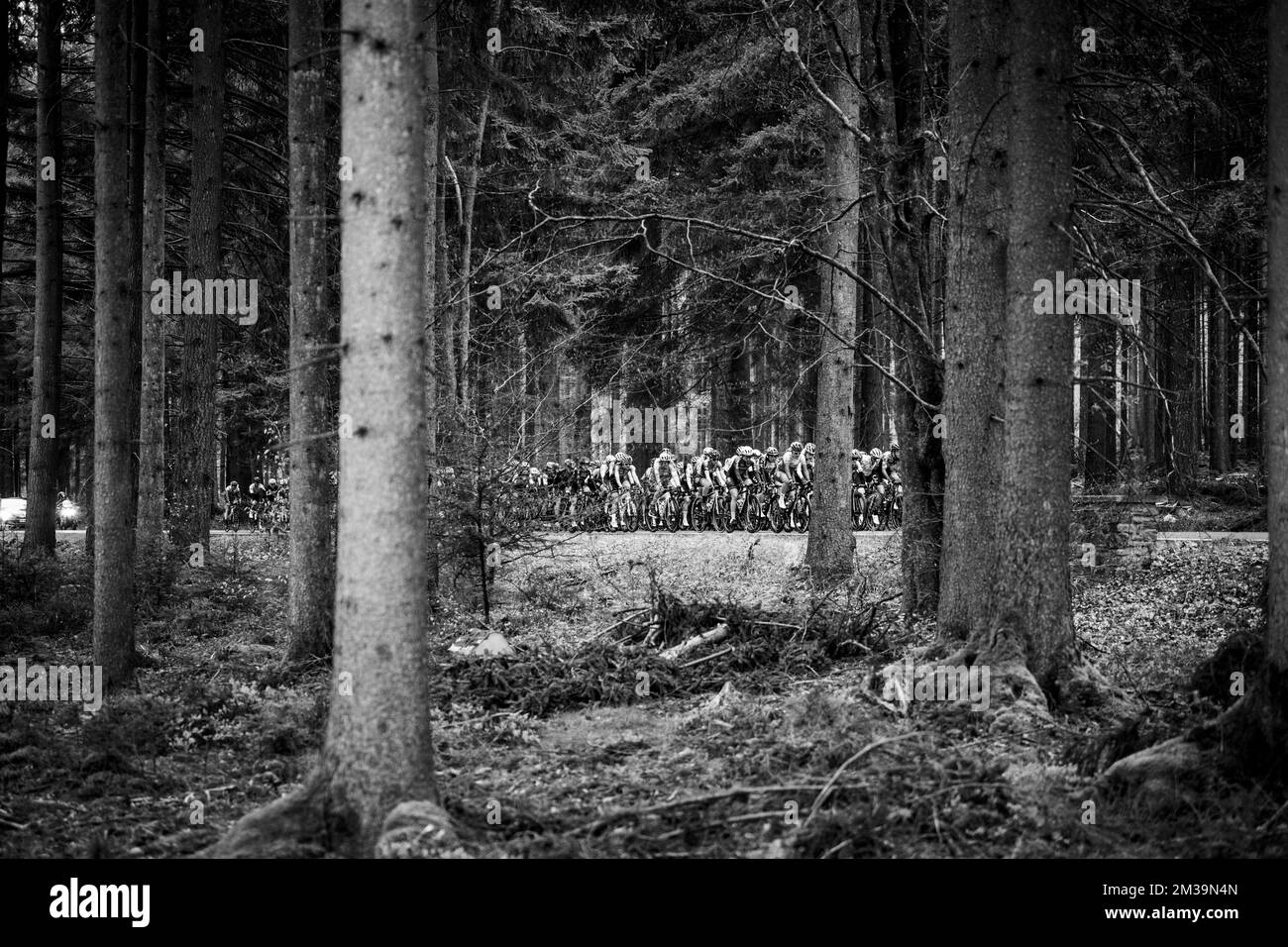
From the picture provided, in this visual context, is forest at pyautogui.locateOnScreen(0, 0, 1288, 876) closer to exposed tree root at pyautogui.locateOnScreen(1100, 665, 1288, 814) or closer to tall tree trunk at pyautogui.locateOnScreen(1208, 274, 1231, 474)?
exposed tree root at pyautogui.locateOnScreen(1100, 665, 1288, 814)

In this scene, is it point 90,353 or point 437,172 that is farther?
point 90,353

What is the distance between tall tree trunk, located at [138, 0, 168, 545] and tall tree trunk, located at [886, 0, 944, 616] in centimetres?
998

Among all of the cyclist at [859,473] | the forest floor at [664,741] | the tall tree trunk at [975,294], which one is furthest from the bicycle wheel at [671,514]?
the tall tree trunk at [975,294]

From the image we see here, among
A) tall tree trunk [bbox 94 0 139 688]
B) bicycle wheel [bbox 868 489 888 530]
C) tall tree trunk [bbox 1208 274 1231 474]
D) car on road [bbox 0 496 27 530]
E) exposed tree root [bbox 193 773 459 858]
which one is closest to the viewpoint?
exposed tree root [bbox 193 773 459 858]

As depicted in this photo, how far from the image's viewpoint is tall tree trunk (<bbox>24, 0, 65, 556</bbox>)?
16.2m

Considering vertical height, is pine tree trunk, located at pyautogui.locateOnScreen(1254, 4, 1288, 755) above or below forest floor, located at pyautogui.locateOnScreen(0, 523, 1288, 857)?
above

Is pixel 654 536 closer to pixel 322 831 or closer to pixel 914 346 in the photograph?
pixel 914 346

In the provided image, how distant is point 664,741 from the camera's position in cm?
817

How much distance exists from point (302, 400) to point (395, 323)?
18.3 ft

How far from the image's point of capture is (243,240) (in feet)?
61.7

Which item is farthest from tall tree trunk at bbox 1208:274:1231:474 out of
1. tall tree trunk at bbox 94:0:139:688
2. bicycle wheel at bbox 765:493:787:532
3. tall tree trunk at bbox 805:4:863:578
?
tall tree trunk at bbox 94:0:139:688
